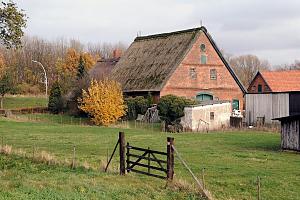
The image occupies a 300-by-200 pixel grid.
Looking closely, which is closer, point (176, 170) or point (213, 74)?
point (176, 170)

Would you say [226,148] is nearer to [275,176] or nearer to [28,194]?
[275,176]

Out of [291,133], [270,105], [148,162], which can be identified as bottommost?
[148,162]

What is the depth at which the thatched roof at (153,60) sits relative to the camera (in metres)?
55.8

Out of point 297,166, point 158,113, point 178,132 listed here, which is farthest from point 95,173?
point 158,113

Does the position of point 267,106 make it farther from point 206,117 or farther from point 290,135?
point 290,135

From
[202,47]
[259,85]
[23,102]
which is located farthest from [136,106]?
[23,102]

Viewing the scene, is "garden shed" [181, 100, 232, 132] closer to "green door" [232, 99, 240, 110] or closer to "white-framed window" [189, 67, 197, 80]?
"white-framed window" [189, 67, 197, 80]

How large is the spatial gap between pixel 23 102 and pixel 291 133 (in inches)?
2133

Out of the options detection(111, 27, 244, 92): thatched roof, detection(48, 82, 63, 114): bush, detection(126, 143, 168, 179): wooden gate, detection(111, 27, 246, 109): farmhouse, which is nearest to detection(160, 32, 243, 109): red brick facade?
detection(111, 27, 246, 109): farmhouse

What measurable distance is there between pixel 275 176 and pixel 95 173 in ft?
24.2

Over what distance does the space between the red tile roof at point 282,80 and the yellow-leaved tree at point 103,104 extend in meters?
27.9

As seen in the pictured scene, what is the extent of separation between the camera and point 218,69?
2265 inches

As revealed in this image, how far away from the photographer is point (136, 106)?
175 feet

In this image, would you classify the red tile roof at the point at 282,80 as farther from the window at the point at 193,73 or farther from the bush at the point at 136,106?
the bush at the point at 136,106
